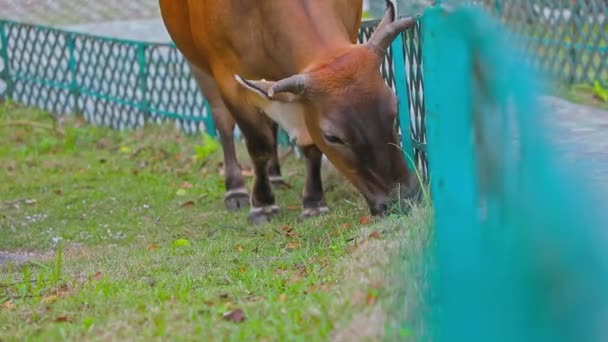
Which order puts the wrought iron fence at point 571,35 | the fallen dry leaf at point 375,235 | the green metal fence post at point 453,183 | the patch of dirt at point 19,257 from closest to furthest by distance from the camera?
the green metal fence post at point 453,183 < the fallen dry leaf at point 375,235 < the patch of dirt at point 19,257 < the wrought iron fence at point 571,35

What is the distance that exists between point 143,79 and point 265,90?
551cm

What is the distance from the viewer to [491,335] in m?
3.11

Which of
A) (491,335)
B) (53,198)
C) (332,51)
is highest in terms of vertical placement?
(332,51)

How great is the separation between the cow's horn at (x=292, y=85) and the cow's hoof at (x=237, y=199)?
7.85 feet

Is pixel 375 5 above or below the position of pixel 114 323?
above

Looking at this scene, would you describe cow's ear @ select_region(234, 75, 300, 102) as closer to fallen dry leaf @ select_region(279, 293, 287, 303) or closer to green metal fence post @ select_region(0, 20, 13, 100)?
fallen dry leaf @ select_region(279, 293, 287, 303)

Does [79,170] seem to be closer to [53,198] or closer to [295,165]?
[53,198]

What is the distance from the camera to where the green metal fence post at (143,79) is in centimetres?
1146

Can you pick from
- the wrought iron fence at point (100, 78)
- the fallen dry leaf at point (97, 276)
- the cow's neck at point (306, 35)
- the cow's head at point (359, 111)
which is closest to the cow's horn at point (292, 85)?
the cow's head at point (359, 111)

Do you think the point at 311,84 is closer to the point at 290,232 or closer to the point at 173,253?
the point at 290,232

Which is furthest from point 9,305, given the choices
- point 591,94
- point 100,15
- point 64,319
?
point 100,15

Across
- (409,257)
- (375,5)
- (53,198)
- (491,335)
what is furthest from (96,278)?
(375,5)

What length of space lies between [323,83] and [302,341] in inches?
103

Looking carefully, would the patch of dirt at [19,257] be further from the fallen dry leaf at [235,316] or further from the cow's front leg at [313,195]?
the fallen dry leaf at [235,316]
